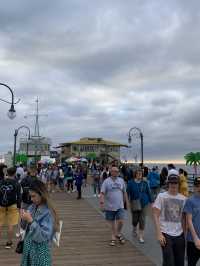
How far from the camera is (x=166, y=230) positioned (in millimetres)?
5441

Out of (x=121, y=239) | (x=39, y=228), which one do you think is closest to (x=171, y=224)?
(x=39, y=228)

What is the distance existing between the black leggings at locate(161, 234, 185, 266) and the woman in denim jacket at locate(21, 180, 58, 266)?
1.64m

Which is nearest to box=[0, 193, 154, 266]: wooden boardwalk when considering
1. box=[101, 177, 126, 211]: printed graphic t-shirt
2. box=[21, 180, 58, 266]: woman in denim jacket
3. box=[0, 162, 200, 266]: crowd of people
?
box=[0, 162, 200, 266]: crowd of people

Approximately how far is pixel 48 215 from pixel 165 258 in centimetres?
181

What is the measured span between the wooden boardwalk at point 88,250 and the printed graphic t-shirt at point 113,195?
81 centimetres

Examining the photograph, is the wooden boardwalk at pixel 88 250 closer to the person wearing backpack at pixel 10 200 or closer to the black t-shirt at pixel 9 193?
the person wearing backpack at pixel 10 200

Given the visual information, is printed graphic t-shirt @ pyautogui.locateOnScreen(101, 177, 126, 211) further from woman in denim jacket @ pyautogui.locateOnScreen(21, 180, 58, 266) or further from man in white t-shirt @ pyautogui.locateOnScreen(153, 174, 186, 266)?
woman in denim jacket @ pyautogui.locateOnScreen(21, 180, 58, 266)

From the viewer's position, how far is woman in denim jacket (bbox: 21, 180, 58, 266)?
169 inches

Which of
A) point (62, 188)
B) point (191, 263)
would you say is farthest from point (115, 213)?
point (62, 188)

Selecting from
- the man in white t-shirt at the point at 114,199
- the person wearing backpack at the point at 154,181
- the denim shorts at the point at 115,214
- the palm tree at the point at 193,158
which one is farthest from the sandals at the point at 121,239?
the palm tree at the point at 193,158

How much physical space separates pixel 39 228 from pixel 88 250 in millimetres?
4466

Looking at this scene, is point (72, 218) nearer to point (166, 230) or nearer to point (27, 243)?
point (166, 230)

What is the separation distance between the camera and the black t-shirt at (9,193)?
27.6 ft

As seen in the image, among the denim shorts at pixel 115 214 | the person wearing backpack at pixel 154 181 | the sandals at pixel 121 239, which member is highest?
the person wearing backpack at pixel 154 181
